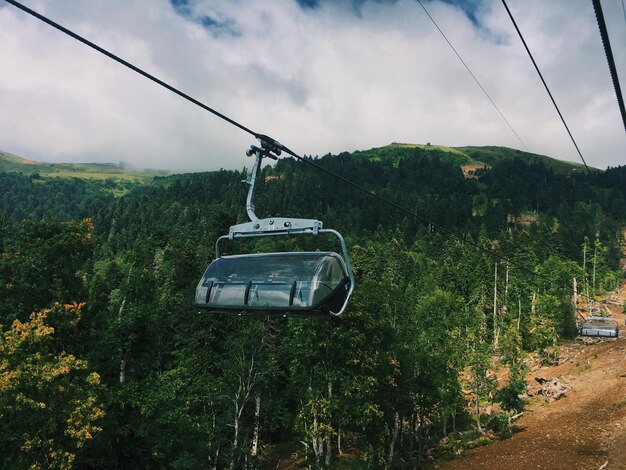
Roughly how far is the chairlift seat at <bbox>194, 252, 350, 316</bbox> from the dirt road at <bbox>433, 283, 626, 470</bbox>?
22962 millimetres

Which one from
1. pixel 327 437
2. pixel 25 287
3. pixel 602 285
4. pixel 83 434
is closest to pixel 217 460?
pixel 327 437

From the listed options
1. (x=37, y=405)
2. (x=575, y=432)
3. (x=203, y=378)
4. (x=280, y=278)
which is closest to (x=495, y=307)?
(x=575, y=432)

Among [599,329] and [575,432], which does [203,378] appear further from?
[599,329]

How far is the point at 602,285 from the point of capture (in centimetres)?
8556

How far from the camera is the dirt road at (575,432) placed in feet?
81.8

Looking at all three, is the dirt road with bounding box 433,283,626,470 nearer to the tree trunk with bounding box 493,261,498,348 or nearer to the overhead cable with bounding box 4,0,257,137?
the tree trunk with bounding box 493,261,498,348

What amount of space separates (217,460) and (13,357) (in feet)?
46.0

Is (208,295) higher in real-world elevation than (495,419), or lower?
higher

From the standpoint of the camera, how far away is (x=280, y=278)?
9641mm

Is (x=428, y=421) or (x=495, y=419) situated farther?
(x=428, y=421)

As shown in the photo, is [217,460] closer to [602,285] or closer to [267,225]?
Result: [267,225]

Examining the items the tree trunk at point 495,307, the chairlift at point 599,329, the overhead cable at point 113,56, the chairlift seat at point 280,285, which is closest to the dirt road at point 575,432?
the chairlift at point 599,329

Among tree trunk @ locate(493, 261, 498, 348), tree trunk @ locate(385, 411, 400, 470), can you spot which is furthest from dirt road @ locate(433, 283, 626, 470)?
tree trunk @ locate(493, 261, 498, 348)

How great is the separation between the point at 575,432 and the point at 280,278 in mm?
30341
